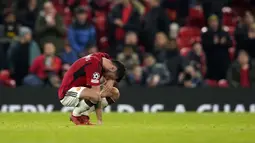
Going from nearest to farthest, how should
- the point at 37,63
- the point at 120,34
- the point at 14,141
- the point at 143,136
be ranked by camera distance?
1. the point at 14,141
2. the point at 143,136
3. the point at 37,63
4. the point at 120,34

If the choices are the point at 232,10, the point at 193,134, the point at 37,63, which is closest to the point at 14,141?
the point at 193,134

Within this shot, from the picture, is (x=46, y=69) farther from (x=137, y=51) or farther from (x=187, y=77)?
(x=187, y=77)

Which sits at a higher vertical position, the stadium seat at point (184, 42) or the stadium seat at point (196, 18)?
the stadium seat at point (196, 18)

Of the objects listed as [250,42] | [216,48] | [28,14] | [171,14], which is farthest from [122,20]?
[250,42]

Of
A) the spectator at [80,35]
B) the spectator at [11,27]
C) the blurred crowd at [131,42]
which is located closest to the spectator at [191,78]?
the blurred crowd at [131,42]

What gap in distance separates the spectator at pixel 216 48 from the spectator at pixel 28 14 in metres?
4.99

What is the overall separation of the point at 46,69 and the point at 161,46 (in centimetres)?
356

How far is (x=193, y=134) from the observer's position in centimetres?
1313

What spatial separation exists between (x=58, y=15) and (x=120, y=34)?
6.32 feet

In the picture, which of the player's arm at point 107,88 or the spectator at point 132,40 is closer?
the player's arm at point 107,88

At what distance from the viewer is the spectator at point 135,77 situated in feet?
78.4

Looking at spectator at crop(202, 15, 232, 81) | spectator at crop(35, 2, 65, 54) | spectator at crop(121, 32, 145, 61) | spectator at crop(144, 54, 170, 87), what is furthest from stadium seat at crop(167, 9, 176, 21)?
spectator at crop(35, 2, 65, 54)

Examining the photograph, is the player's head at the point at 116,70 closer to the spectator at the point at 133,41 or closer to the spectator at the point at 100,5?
the spectator at the point at 133,41

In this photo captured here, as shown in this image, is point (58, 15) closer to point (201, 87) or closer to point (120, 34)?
point (120, 34)
